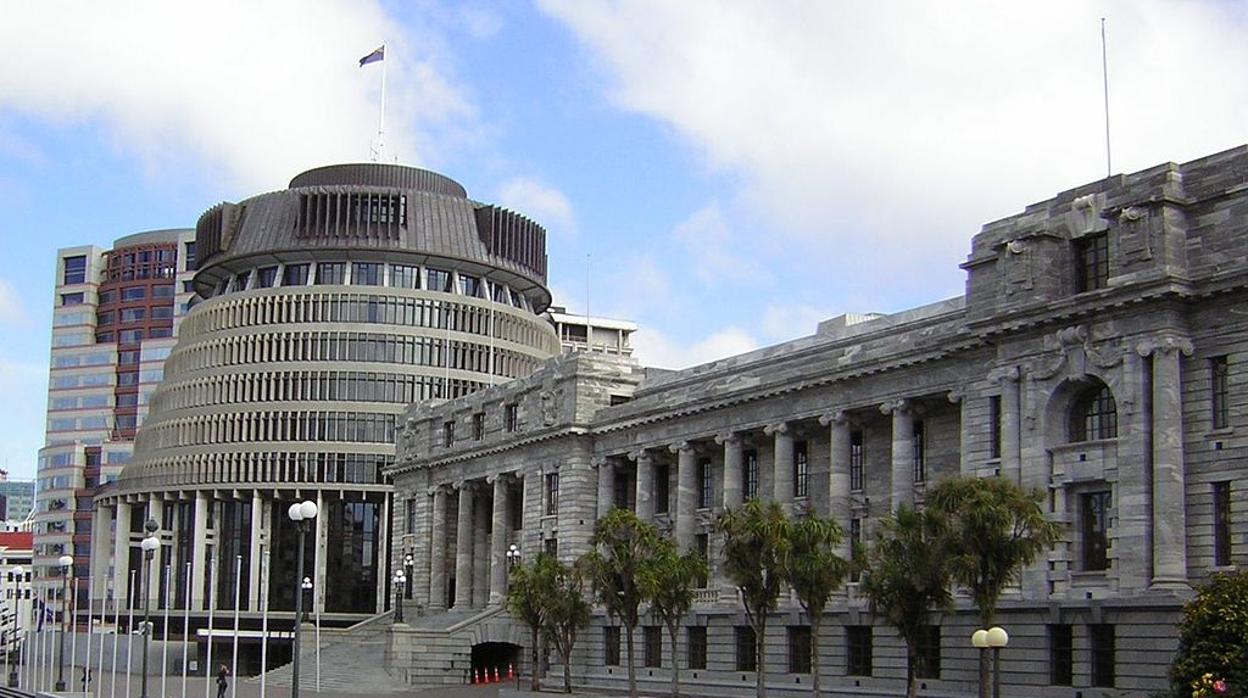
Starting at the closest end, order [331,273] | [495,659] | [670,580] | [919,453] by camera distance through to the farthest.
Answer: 1. [670,580]
2. [919,453]
3. [495,659]
4. [331,273]

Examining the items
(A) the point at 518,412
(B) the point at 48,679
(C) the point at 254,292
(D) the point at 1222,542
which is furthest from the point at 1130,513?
(C) the point at 254,292

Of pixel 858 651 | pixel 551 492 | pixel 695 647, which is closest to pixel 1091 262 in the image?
A: pixel 858 651

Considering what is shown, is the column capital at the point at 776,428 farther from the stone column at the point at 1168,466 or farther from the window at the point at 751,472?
the stone column at the point at 1168,466

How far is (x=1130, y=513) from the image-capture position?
53.5 meters

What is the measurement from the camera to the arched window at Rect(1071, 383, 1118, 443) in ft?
184

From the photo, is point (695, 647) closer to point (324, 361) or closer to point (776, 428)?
point (776, 428)

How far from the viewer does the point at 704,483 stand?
3268 inches

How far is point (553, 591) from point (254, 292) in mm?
71232

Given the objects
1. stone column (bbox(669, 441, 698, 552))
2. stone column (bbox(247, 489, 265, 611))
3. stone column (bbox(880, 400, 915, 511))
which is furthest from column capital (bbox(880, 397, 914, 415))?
stone column (bbox(247, 489, 265, 611))

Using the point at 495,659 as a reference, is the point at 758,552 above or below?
above

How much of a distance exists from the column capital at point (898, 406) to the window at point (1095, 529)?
1183cm

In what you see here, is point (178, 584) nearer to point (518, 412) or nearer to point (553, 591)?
point (518, 412)

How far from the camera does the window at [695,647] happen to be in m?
78.6

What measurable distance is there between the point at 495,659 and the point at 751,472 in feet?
88.5
